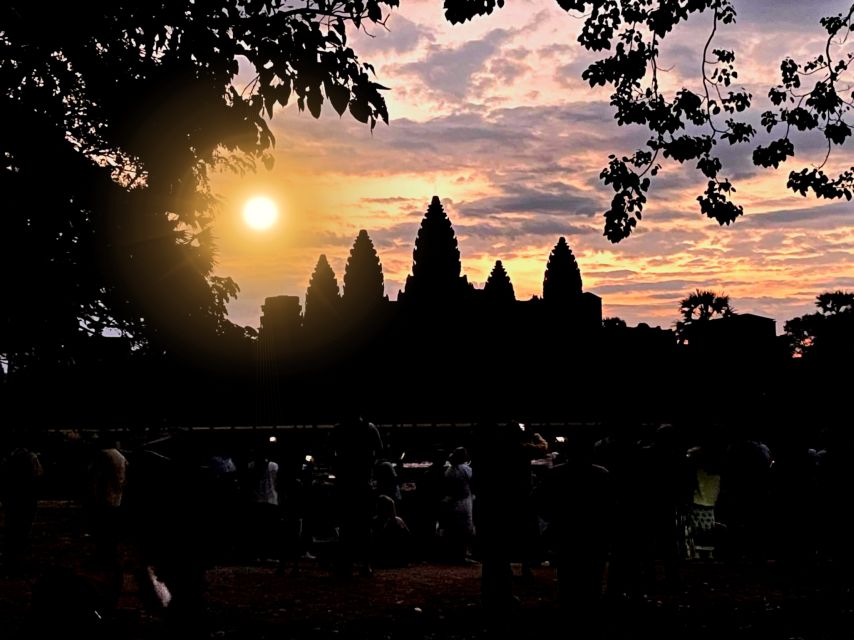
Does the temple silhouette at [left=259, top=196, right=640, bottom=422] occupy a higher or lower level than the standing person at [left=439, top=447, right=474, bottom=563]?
higher

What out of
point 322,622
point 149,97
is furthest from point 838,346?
point 149,97

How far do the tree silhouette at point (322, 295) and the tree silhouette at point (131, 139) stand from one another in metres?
76.5

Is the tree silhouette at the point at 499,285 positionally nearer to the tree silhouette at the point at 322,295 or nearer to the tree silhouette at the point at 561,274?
the tree silhouette at the point at 561,274

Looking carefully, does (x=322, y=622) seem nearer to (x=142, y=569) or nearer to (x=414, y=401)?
(x=142, y=569)

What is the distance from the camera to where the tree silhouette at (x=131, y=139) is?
20.2 ft

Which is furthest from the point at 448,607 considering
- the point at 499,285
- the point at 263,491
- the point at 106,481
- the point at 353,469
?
the point at 499,285

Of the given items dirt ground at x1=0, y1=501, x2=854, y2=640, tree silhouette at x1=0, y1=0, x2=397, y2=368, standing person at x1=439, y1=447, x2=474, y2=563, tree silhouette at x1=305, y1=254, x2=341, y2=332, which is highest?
tree silhouette at x1=305, y1=254, x2=341, y2=332

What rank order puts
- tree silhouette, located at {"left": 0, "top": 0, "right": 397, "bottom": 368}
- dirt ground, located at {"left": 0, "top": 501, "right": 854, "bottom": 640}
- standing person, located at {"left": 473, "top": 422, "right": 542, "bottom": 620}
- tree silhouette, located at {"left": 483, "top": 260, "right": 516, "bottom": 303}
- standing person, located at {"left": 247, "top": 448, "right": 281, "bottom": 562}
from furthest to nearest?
1. tree silhouette, located at {"left": 483, "top": 260, "right": 516, "bottom": 303}
2. standing person, located at {"left": 247, "top": 448, "right": 281, "bottom": 562}
3. standing person, located at {"left": 473, "top": 422, "right": 542, "bottom": 620}
4. dirt ground, located at {"left": 0, "top": 501, "right": 854, "bottom": 640}
5. tree silhouette, located at {"left": 0, "top": 0, "right": 397, "bottom": 368}

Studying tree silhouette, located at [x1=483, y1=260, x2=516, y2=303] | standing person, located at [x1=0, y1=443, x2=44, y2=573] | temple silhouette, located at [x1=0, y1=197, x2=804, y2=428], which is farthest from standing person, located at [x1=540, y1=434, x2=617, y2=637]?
tree silhouette, located at [x1=483, y1=260, x2=516, y2=303]

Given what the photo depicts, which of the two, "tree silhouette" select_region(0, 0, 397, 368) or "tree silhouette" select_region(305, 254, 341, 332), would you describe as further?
"tree silhouette" select_region(305, 254, 341, 332)

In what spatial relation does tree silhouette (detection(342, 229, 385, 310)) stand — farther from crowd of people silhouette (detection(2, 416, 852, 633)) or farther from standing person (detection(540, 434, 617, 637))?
standing person (detection(540, 434, 617, 637))

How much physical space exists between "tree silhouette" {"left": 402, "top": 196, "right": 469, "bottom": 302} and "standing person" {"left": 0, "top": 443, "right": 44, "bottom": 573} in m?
81.2

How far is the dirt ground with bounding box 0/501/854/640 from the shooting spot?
10.3 m

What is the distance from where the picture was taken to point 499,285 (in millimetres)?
99312
